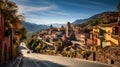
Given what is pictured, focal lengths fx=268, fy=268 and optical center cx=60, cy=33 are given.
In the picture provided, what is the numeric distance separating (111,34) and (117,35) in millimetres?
2749

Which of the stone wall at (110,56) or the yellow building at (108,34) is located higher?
the yellow building at (108,34)

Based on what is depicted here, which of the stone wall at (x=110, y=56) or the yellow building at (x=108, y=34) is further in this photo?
the yellow building at (x=108, y=34)

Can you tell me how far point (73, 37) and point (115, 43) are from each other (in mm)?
131860

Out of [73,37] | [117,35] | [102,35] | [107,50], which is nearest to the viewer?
[107,50]

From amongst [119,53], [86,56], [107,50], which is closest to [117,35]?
[86,56]

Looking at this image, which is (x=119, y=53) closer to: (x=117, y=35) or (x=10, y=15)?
(x=117, y=35)

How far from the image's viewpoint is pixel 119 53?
124 ft

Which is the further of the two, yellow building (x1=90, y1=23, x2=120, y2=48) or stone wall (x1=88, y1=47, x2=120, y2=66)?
Result: yellow building (x1=90, y1=23, x2=120, y2=48)

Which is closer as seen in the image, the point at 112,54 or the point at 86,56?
the point at 112,54

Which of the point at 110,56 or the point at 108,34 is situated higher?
the point at 108,34

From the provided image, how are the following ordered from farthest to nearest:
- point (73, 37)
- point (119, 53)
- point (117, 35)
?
point (73, 37)
point (117, 35)
point (119, 53)

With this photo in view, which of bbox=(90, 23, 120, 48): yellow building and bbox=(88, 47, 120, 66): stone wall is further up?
bbox=(90, 23, 120, 48): yellow building

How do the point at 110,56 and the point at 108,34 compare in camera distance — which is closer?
the point at 110,56

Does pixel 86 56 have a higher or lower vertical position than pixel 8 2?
lower
